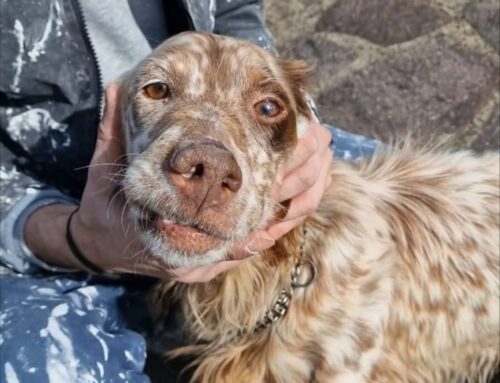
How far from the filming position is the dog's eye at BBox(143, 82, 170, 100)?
2.05 m

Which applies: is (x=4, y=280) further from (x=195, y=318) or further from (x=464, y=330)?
(x=464, y=330)

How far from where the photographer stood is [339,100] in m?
3.94

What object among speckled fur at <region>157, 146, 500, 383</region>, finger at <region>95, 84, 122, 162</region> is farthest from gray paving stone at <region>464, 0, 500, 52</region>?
finger at <region>95, 84, 122, 162</region>

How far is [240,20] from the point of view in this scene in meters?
2.65

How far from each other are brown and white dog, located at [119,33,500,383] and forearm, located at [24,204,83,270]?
287 millimetres

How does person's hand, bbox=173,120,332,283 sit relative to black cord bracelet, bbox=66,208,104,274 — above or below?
above

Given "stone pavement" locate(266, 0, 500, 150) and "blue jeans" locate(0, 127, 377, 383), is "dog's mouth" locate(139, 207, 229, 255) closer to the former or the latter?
"blue jeans" locate(0, 127, 377, 383)

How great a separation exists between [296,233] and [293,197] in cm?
13

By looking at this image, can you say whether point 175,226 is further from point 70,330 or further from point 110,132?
point 70,330

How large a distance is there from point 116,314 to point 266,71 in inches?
31.9

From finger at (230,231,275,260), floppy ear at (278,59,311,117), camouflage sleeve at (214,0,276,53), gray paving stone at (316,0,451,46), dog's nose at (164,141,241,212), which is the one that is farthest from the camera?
gray paving stone at (316,0,451,46)

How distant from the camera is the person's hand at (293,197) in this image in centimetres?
210

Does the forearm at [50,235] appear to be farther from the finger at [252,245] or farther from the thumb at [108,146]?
the finger at [252,245]

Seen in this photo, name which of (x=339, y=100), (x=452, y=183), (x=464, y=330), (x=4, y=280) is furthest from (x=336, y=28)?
(x=4, y=280)
